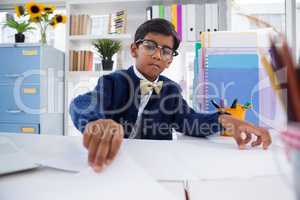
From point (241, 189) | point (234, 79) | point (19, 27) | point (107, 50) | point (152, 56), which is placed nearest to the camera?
point (241, 189)

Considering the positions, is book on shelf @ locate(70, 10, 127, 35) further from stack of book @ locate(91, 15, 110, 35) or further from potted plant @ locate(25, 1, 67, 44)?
potted plant @ locate(25, 1, 67, 44)

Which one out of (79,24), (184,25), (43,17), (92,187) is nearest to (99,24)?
(79,24)

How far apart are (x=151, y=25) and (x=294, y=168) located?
975 millimetres

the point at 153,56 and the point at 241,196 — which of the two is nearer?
the point at 241,196

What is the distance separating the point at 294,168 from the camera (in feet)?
0.58

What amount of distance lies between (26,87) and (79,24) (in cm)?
75

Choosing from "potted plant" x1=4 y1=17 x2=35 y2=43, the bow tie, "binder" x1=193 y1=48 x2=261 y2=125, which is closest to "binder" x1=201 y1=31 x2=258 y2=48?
"binder" x1=193 y1=48 x2=261 y2=125

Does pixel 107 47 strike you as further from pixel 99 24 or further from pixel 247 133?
pixel 247 133

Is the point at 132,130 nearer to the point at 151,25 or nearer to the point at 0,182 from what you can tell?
the point at 151,25

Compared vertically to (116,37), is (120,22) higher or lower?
higher

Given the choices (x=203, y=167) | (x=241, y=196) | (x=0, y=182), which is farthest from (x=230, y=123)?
(x=0, y=182)

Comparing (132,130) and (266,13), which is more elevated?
(266,13)

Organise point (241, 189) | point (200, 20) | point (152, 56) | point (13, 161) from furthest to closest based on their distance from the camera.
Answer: point (200, 20) → point (152, 56) → point (13, 161) → point (241, 189)

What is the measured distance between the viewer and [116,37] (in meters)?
2.47
